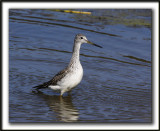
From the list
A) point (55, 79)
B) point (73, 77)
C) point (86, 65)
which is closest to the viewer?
point (73, 77)

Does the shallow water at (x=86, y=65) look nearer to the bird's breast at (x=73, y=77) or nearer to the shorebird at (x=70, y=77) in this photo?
the shorebird at (x=70, y=77)

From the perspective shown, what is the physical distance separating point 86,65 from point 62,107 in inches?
139

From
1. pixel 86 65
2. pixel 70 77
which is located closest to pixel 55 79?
pixel 70 77

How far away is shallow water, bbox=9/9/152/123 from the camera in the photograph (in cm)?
983

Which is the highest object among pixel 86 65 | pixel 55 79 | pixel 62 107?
pixel 86 65

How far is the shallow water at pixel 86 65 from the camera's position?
9828 millimetres

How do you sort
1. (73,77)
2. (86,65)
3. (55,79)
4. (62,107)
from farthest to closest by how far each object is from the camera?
(86,65), (55,79), (73,77), (62,107)

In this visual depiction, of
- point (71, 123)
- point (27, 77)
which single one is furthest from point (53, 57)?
point (71, 123)

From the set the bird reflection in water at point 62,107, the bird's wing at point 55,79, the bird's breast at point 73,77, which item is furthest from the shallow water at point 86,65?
the bird's breast at point 73,77

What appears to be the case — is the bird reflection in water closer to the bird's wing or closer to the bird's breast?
the bird's wing

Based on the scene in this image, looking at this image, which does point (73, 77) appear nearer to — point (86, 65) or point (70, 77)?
point (70, 77)

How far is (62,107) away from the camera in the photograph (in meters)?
10.2

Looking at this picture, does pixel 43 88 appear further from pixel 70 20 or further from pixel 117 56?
pixel 70 20

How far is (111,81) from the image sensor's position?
1212 cm
